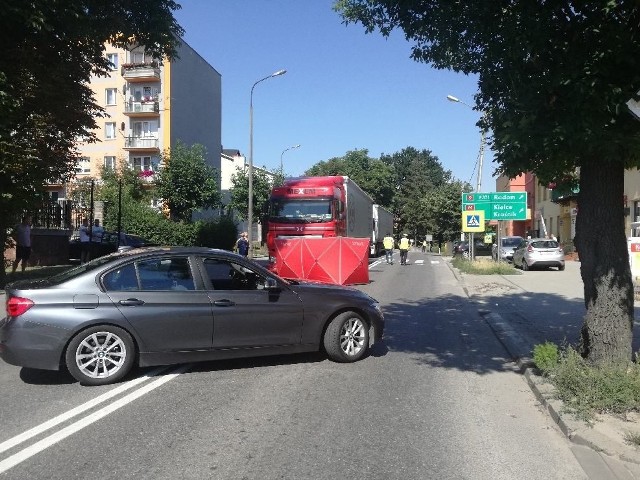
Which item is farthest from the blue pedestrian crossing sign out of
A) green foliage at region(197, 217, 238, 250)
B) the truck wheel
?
the truck wheel

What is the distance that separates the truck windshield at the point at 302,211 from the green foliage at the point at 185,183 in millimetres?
13514

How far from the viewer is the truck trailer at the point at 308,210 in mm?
21609

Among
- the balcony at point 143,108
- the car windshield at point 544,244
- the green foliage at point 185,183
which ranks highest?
the balcony at point 143,108

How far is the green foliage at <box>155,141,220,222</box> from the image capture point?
113ft

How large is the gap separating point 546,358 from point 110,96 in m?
50.7

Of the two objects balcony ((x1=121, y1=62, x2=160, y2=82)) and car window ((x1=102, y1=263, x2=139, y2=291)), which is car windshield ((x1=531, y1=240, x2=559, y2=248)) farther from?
balcony ((x1=121, y1=62, x2=160, y2=82))

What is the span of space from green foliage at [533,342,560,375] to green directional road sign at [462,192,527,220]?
20.2 meters

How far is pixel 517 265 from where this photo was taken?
2794 cm

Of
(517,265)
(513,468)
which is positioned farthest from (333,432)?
(517,265)

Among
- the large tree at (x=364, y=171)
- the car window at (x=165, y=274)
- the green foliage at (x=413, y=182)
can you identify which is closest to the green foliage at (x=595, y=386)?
the car window at (x=165, y=274)

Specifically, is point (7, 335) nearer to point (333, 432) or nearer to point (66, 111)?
point (333, 432)

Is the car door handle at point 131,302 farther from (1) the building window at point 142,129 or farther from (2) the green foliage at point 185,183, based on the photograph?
(1) the building window at point 142,129

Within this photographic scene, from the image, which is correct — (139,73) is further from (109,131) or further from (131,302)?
(131,302)

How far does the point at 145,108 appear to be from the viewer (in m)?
48.1
